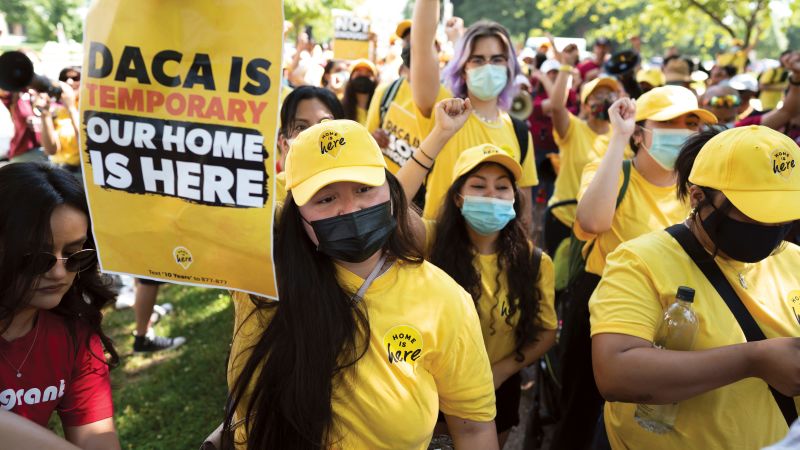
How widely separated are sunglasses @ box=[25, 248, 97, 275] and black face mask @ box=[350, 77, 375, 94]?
14.5 feet

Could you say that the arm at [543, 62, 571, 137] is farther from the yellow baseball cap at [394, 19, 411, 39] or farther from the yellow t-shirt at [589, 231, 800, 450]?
the yellow t-shirt at [589, 231, 800, 450]

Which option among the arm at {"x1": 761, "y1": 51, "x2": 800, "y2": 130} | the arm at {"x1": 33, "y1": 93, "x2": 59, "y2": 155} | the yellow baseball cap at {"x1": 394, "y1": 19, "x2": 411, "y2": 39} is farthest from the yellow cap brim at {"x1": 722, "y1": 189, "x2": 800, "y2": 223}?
the arm at {"x1": 33, "y1": 93, "x2": 59, "y2": 155}

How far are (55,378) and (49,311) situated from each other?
0.23 metres

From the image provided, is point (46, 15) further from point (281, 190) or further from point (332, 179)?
point (332, 179)

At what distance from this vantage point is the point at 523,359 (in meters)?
2.83

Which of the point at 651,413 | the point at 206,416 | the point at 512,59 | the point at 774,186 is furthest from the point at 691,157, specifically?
the point at 206,416

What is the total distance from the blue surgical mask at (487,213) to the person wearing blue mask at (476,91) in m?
0.57

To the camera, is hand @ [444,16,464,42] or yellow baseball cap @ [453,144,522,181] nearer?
yellow baseball cap @ [453,144,522,181]

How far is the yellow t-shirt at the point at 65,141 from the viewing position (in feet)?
19.2

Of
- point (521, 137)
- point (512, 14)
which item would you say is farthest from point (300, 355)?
point (512, 14)

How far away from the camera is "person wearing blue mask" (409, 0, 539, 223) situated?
3.47 metres

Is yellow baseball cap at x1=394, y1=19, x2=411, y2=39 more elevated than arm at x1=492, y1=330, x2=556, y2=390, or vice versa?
yellow baseball cap at x1=394, y1=19, x2=411, y2=39

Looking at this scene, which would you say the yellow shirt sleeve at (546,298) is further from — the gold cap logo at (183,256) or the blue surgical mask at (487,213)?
the gold cap logo at (183,256)

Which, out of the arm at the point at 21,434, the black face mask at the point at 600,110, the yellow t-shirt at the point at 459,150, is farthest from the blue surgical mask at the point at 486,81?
the arm at the point at 21,434
